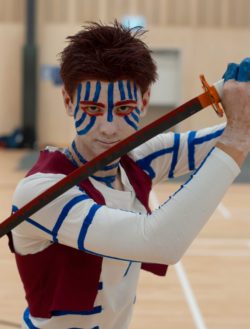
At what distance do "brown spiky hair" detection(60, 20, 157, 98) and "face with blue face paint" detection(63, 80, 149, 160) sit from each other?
2 cm

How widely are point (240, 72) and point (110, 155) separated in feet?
1.04

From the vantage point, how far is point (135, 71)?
5.57ft

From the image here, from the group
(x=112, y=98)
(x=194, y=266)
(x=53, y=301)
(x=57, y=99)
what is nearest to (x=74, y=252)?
(x=53, y=301)

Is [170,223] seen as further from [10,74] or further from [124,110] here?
[10,74]

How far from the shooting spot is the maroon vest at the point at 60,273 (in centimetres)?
172

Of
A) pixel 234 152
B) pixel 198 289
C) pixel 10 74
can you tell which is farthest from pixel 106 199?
pixel 10 74

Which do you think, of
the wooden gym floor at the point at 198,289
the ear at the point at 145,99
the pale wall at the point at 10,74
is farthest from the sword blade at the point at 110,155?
the pale wall at the point at 10,74

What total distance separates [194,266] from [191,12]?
7.50 m

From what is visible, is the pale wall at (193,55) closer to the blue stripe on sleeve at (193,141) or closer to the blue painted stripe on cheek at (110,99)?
the blue stripe on sleeve at (193,141)

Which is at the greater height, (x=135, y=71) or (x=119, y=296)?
(x=135, y=71)

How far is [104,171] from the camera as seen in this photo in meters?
1.80

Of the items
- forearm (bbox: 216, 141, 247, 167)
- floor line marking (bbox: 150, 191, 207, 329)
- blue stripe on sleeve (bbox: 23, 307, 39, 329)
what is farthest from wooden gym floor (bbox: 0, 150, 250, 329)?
forearm (bbox: 216, 141, 247, 167)

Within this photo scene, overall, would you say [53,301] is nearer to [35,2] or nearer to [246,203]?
[246,203]

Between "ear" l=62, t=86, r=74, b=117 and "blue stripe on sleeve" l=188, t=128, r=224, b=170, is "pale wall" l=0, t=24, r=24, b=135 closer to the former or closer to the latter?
"blue stripe on sleeve" l=188, t=128, r=224, b=170
